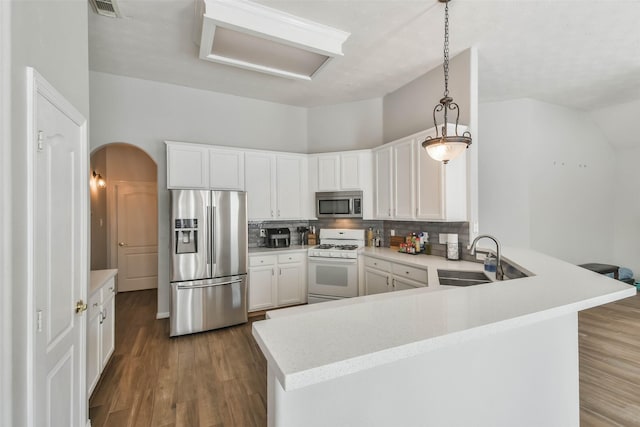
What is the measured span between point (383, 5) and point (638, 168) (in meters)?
6.20

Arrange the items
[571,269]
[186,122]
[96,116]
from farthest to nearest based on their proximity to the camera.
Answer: [186,122]
[96,116]
[571,269]

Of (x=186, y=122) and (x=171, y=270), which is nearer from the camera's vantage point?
(x=171, y=270)

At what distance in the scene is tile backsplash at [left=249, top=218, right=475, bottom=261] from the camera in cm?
355

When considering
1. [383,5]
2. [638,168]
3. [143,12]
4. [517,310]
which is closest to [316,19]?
[383,5]

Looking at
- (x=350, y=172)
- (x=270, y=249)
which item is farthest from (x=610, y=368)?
(x=270, y=249)

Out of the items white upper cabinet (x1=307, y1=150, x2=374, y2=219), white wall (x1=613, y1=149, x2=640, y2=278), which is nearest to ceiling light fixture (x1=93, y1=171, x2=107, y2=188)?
white upper cabinet (x1=307, y1=150, x2=374, y2=219)

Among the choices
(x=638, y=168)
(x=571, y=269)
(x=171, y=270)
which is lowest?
(x=171, y=270)

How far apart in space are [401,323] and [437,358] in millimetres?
345

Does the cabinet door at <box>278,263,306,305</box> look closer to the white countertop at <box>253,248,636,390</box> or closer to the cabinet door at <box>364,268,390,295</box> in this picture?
the cabinet door at <box>364,268,390,295</box>

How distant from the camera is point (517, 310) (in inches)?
45.8

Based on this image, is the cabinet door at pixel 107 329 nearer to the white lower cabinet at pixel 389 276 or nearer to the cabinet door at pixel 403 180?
the white lower cabinet at pixel 389 276

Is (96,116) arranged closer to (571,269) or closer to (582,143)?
(571,269)

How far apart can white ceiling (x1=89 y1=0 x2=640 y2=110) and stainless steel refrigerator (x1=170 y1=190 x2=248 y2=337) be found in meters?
1.64

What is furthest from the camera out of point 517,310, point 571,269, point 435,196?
point 435,196
